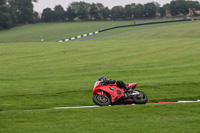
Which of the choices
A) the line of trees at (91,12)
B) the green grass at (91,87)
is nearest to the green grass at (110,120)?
the green grass at (91,87)

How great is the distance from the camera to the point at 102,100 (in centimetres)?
1309

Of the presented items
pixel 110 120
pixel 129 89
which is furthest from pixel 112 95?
pixel 110 120

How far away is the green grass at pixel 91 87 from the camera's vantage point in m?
10.2

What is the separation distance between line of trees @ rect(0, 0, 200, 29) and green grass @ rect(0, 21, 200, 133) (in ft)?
248

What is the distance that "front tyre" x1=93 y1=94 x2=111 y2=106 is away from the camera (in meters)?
13.0

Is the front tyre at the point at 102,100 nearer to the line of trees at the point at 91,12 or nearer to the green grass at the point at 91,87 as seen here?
the green grass at the point at 91,87

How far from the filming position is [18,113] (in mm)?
11875

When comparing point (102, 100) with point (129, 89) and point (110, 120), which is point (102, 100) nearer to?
Result: point (129, 89)

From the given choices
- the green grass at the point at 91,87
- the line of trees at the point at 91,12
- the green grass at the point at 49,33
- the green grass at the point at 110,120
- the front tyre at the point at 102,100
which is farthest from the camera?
the line of trees at the point at 91,12

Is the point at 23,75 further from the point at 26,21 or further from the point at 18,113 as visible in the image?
the point at 26,21

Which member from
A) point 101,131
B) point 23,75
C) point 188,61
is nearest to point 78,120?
point 101,131

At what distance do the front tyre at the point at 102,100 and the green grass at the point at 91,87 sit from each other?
0.83 meters

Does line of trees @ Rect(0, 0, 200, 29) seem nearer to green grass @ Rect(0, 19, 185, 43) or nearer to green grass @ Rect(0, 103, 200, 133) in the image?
green grass @ Rect(0, 19, 185, 43)

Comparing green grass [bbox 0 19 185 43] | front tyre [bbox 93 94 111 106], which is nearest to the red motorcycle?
front tyre [bbox 93 94 111 106]
